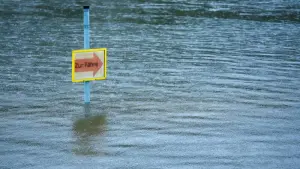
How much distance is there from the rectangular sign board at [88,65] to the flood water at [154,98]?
472mm

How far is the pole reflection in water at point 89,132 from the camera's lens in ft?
23.6

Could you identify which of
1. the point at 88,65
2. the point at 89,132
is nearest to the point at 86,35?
the point at 88,65

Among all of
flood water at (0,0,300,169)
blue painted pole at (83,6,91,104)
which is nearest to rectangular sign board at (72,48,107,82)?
blue painted pole at (83,6,91,104)

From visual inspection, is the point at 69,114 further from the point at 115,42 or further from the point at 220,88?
the point at 115,42

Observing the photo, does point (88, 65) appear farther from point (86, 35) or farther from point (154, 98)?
point (154, 98)

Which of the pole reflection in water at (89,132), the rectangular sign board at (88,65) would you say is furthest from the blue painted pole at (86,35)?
the pole reflection in water at (89,132)

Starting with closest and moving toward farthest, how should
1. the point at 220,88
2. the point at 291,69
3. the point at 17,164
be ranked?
1. the point at 17,164
2. the point at 220,88
3. the point at 291,69

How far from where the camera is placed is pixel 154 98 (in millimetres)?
10148

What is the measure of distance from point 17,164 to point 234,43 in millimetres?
11301

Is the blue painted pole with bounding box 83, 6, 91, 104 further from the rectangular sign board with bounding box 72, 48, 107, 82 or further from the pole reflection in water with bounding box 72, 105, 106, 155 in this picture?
the pole reflection in water with bounding box 72, 105, 106, 155

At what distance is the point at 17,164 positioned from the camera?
261 inches

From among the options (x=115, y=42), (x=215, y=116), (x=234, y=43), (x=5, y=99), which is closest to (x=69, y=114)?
(x=5, y=99)

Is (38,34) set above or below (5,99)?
above

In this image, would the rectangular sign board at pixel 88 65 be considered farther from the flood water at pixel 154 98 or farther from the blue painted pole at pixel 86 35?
the flood water at pixel 154 98
